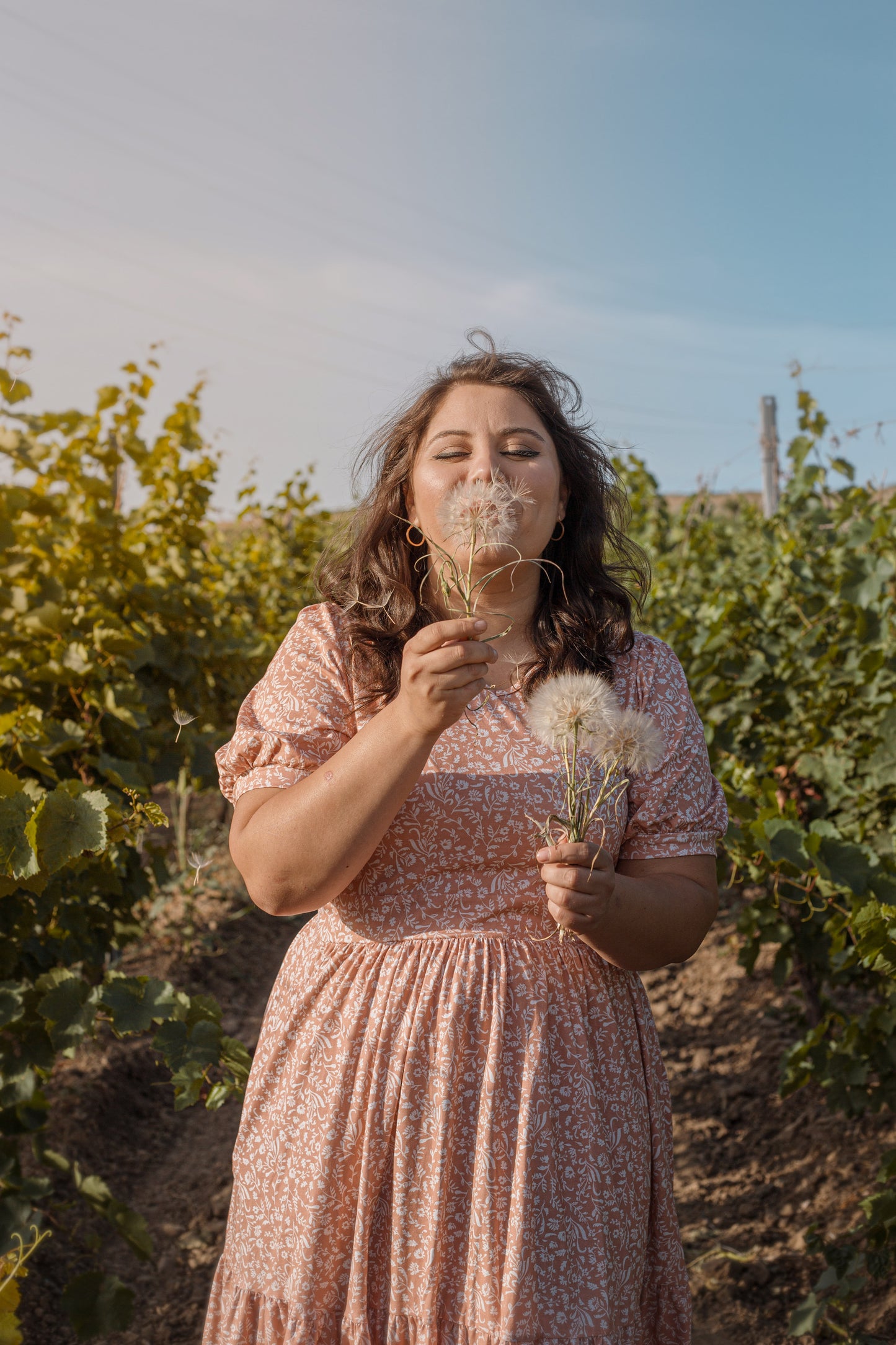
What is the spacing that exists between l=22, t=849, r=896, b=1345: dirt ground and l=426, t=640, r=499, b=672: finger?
A: 4.68ft

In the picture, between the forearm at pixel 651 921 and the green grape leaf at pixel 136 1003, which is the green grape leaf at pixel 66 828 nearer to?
the green grape leaf at pixel 136 1003

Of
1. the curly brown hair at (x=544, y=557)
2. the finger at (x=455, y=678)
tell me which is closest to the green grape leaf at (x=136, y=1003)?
the curly brown hair at (x=544, y=557)

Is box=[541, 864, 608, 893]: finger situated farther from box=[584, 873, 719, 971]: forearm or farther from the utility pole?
the utility pole

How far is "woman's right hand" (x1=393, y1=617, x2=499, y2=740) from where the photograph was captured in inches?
46.8

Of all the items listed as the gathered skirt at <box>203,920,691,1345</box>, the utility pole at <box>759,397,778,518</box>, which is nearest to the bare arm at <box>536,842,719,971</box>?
the gathered skirt at <box>203,920,691,1345</box>

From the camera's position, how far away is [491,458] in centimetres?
155

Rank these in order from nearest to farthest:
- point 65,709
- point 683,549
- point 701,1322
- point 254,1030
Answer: point 701,1322 < point 65,709 < point 254,1030 < point 683,549

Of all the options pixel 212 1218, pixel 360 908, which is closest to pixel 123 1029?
pixel 360 908

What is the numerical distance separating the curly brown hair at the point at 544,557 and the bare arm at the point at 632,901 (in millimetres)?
321

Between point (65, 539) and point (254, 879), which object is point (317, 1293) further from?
point (65, 539)

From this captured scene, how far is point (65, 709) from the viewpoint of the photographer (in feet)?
8.66

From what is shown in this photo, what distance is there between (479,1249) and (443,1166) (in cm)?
11

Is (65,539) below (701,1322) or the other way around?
the other way around

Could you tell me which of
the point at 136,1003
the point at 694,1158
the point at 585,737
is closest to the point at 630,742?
the point at 585,737
